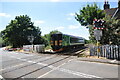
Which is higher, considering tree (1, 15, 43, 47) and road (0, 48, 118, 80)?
tree (1, 15, 43, 47)

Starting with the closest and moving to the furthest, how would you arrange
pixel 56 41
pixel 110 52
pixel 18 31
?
pixel 110 52
pixel 56 41
pixel 18 31

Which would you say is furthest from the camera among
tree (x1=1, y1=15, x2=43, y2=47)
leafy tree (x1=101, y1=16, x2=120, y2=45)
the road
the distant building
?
tree (x1=1, y1=15, x2=43, y2=47)

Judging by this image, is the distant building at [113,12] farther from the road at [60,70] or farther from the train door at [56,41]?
the road at [60,70]

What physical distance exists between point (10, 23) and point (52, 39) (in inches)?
888

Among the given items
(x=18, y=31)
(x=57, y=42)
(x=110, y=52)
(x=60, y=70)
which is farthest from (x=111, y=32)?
(x=18, y=31)

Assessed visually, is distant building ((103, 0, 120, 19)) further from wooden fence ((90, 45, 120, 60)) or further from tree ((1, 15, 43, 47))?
tree ((1, 15, 43, 47))

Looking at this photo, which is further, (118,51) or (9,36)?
(9,36)

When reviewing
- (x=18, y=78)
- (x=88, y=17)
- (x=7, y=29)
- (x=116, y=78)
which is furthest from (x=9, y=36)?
(x=116, y=78)

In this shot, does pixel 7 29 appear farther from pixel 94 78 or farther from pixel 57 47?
pixel 94 78

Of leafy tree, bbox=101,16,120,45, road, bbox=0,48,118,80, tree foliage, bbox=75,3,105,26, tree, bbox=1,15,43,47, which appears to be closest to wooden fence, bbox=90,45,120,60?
road, bbox=0,48,118,80

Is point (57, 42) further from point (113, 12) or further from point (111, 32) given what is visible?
point (113, 12)

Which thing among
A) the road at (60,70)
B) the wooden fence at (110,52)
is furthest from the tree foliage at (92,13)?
the road at (60,70)

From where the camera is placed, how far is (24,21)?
126 ft

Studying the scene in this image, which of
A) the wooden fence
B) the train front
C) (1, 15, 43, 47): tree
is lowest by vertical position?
the wooden fence
